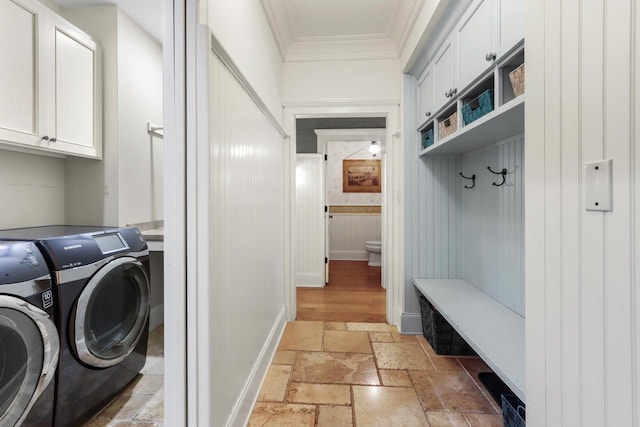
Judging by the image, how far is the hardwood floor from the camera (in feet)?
9.77

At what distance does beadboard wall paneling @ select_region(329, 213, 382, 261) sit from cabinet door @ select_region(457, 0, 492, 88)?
4.39 meters

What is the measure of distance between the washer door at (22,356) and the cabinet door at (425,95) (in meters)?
2.48

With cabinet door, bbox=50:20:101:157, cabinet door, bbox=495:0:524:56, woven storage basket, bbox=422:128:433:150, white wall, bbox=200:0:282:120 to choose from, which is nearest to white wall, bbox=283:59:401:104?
white wall, bbox=200:0:282:120

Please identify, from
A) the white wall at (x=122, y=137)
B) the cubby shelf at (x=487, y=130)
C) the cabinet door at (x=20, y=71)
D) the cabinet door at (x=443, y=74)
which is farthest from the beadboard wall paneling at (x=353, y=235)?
the cabinet door at (x=20, y=71)

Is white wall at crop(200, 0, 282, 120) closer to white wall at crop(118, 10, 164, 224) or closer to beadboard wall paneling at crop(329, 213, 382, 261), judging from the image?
white wall at crop(118, 10, 164, 224)

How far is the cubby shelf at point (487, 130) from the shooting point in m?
1.29

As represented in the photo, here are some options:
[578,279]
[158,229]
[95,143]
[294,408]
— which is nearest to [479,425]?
[294,408]

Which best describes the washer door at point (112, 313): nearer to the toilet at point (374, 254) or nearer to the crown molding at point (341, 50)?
the crown molding at point (341, 50)

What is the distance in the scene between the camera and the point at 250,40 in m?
1.72

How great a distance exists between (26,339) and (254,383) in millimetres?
1053

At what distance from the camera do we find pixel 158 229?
2098 millimetres

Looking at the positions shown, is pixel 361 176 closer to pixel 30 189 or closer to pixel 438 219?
pixel 438 219

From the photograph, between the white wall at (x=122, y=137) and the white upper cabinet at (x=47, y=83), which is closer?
the white upper cabinet at (x=47, y=83)

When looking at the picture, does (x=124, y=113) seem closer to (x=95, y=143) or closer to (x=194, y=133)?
(x=95, y=143)
